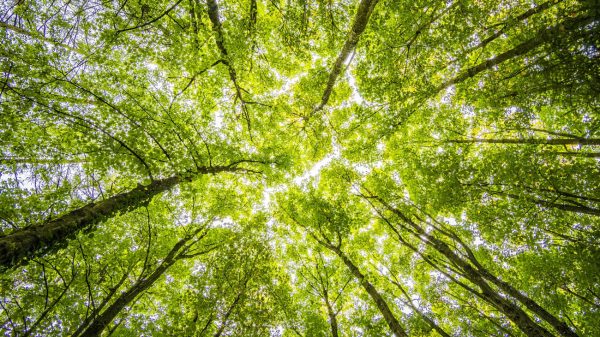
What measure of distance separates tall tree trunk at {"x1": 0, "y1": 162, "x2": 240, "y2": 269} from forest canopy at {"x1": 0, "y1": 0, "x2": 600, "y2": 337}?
0.11 feet

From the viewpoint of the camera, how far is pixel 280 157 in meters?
9.62

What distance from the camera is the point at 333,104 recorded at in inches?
465

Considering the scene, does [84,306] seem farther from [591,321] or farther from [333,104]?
[591,321]

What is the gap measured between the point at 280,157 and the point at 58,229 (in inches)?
263

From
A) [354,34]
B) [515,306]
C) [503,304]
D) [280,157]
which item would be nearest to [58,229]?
[280,157]

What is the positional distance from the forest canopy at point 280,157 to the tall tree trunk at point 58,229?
0.11 ft

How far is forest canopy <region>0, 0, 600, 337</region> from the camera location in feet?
18.1

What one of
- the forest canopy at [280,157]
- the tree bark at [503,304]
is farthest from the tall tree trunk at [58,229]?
the tree bark at [503,304]

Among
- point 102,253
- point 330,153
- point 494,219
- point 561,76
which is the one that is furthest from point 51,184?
point 494,219

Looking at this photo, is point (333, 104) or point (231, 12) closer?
point (231, 12)

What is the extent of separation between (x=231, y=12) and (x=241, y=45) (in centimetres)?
138

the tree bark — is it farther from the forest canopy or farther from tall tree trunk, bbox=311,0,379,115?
→ tall tree trunk, bbox=311,0,379,115

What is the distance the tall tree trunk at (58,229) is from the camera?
3379 millimetres

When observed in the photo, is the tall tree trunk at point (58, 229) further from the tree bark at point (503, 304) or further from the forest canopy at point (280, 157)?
the tree bark at point (503, 304)
